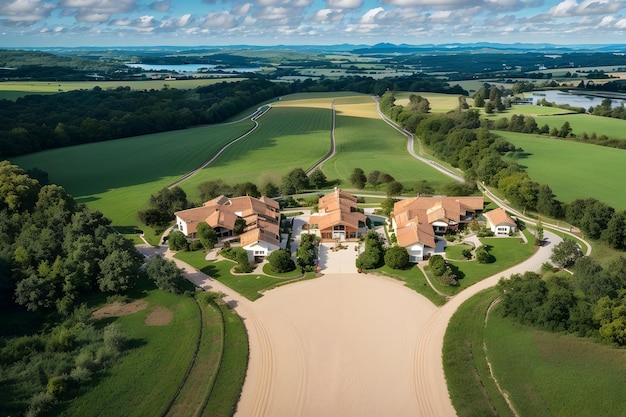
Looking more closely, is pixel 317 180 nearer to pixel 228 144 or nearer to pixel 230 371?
pixel 228 144

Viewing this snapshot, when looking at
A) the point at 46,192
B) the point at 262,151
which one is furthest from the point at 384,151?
the point at 46,192

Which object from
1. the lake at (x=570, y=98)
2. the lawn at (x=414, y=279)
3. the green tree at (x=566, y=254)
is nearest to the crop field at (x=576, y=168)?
the green tree at (x=566, y=254)

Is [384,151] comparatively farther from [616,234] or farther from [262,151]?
[616,234]

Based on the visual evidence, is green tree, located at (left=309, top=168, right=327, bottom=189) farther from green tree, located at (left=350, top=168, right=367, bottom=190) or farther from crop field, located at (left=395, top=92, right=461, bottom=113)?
crop field, located at (left=395, top=92, right=461, bottom=113)

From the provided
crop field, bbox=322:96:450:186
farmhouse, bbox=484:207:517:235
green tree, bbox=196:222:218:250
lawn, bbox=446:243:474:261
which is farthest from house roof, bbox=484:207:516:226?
green tree, bbox=196:222:218:250

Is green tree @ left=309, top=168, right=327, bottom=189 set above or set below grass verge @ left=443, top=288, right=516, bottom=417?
above

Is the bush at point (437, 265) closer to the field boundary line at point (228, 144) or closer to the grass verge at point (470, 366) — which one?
the grass verge at point (470, 366)

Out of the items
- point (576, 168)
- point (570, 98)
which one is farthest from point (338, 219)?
point (570, 98)
